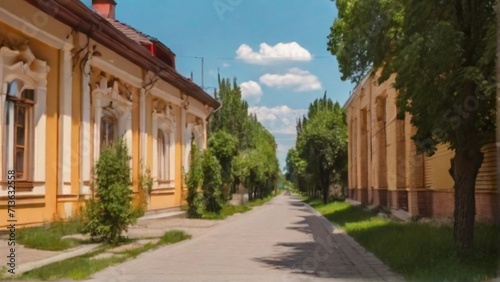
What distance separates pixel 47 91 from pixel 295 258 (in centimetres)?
793

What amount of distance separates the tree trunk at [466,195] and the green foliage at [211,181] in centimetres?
1928

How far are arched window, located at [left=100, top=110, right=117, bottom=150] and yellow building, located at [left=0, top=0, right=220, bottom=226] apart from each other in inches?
1.4

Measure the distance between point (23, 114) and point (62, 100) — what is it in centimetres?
→ 158

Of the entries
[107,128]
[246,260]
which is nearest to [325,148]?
[107,128]

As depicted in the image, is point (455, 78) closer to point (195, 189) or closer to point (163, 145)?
point (195, 189)

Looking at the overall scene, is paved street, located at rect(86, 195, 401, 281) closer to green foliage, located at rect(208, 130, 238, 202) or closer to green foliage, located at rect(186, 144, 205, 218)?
green foliage, located at rect(186, 144, 205, 218)

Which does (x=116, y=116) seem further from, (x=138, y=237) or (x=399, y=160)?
(x=399, y=160)

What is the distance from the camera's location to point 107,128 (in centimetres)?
2175

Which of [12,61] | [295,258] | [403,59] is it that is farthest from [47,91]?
[403,59]

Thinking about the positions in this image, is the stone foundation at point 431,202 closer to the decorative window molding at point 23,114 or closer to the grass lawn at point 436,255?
the grass lawn at point 436,255

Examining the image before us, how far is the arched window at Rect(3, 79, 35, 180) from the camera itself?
14.3 m

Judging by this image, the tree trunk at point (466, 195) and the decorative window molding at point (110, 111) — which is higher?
the decorative window molding at point (110, 111)

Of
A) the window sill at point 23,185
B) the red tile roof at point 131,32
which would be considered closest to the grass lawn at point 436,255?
the window sill at point 23,185

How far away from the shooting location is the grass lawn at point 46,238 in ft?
43.8
